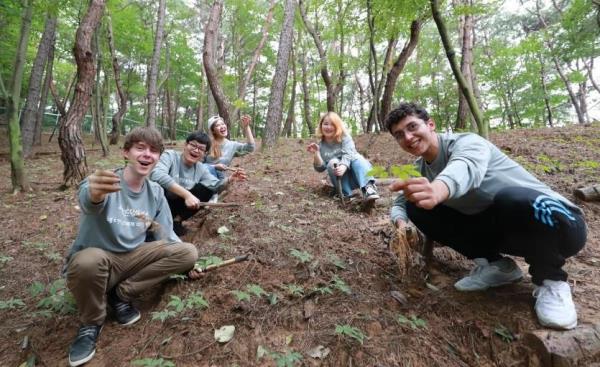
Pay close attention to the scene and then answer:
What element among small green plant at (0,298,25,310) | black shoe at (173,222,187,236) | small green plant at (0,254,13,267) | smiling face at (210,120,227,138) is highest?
smiling face at (210,120,227,138)

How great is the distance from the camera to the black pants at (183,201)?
12.3 ft

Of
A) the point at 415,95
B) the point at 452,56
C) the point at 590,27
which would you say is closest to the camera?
the point at 452,56

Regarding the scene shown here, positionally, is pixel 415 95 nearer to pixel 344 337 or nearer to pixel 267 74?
pixel 267 74

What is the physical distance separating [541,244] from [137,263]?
8.79ft

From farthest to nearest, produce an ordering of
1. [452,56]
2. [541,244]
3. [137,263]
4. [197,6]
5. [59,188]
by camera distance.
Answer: [197,6] → [59,188] → [452,56] → [137,263] → [541,244]

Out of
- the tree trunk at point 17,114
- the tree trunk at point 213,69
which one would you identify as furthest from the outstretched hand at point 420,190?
the tree trunk at point 213,69

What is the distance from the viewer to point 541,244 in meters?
1.88

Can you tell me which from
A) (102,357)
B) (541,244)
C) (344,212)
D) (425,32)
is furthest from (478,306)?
(425,32)

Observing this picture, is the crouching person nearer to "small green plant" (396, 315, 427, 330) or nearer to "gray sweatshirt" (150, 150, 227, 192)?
"gray sweatshirt" (150, 150, 227, 192)

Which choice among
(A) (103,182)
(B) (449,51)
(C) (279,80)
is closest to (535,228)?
(A) (103,182)

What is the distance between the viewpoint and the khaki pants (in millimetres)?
2107

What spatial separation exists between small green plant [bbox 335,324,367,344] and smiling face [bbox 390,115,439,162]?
4.09 feet

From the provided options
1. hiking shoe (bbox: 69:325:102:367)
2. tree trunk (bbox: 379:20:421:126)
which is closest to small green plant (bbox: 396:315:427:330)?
hiking shoe (bbox: 69:325:102:367)

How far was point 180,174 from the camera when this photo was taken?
13.1 feet
